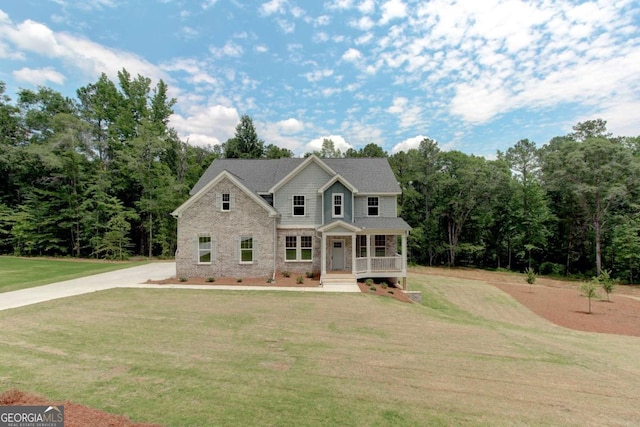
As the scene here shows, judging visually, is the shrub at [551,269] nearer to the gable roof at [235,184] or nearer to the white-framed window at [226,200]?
the gable roof at [235,184]

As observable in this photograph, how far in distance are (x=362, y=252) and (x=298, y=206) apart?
5389mm

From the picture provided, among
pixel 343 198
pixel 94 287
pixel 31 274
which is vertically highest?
pixel 343 198

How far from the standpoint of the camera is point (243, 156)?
4456 centimetres

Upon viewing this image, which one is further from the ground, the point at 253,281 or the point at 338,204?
the point at 338,204

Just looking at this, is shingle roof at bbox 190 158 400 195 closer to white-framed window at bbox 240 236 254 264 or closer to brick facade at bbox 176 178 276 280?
brick facade at bbox 176 178 276 280

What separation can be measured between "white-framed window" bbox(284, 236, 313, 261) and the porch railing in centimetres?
336

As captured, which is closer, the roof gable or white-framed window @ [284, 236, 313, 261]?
white-framed window @ [284, 236, 313, 261]

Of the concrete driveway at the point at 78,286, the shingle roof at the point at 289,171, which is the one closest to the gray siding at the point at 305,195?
the shingle roof at the point at 289,171

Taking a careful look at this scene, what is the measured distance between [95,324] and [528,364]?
13.0 meters

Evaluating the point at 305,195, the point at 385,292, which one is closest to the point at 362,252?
the point at 385,292

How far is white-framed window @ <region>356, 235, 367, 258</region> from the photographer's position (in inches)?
823

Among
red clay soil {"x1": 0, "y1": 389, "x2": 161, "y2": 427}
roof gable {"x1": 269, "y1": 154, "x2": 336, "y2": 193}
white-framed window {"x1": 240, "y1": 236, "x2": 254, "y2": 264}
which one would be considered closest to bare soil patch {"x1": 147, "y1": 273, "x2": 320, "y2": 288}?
white-framed window {"x1": 240, "y1": 236, "x2": 254, "y2": 264}

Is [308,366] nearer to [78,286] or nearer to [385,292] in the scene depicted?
[385,292]

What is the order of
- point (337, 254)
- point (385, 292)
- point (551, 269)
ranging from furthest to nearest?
1. point (551, 269)
2. point (337, 254)
3. point (385, 292)
